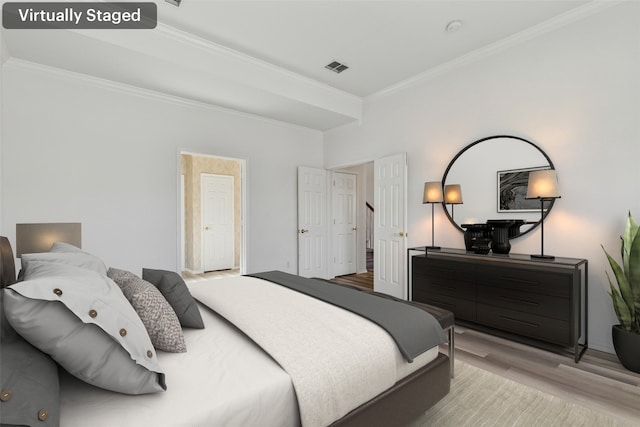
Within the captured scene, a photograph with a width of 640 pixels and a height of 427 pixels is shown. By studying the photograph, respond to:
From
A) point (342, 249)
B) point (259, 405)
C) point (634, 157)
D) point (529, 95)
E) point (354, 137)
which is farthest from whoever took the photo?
point (342, 249)

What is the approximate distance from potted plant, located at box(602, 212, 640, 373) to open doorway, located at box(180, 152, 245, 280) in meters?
5.23

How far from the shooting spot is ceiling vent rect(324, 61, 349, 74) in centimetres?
375

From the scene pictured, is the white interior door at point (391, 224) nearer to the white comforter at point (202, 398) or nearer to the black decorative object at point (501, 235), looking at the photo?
the black decorative object at point (501, 235)

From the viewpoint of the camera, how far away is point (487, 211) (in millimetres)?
3379

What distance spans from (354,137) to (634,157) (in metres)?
3.32

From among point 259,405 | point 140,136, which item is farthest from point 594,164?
point 140,136

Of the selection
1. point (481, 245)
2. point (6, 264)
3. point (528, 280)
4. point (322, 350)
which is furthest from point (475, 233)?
point (6, 264)

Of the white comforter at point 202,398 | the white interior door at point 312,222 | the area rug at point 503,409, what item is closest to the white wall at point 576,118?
the area rug at point 503,409

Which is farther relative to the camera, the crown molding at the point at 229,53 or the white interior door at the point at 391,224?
the white interior door at the point at 391,224

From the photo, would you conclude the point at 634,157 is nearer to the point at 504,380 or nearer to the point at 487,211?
the point at 487,211

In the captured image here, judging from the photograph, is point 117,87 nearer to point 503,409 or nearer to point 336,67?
point 336,67

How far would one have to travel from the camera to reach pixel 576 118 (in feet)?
9.18

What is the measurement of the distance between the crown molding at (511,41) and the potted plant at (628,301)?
1.87 meters

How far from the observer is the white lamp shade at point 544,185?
2635 millimetres
